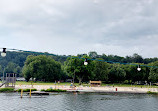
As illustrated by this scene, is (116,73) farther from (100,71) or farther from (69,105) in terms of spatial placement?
(69,105)

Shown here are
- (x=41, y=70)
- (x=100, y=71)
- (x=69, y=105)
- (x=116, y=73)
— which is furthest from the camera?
(x=116, y=73)

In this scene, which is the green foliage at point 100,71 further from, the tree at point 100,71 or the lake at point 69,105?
the lake at point 69,105

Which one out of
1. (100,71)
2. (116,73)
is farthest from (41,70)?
(116,73)

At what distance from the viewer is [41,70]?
360 feet

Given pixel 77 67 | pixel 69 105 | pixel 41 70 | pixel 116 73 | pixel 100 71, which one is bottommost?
pixel 69 105

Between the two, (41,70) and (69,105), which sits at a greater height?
(41,70)

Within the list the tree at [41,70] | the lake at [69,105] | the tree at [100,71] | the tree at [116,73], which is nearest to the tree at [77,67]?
the tree at [100,71]

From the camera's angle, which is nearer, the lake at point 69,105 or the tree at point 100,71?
the lake at point 69,105

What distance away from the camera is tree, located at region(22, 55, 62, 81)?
109 metres

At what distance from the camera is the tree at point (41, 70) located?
359ft

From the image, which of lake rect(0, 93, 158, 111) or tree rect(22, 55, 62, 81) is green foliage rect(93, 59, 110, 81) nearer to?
tree rect(22, 55, 62, 81)

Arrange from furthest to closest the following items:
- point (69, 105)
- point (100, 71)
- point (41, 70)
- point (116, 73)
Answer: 1. point (116, 73)
2. point (41, 70)
3. point (100, 71)
4. point (69, 105)

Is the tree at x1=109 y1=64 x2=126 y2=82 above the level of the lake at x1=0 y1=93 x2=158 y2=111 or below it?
above

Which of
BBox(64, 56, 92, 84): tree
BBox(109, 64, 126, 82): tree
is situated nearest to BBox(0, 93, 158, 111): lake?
BBox(64, 56, 92, 84): tree
